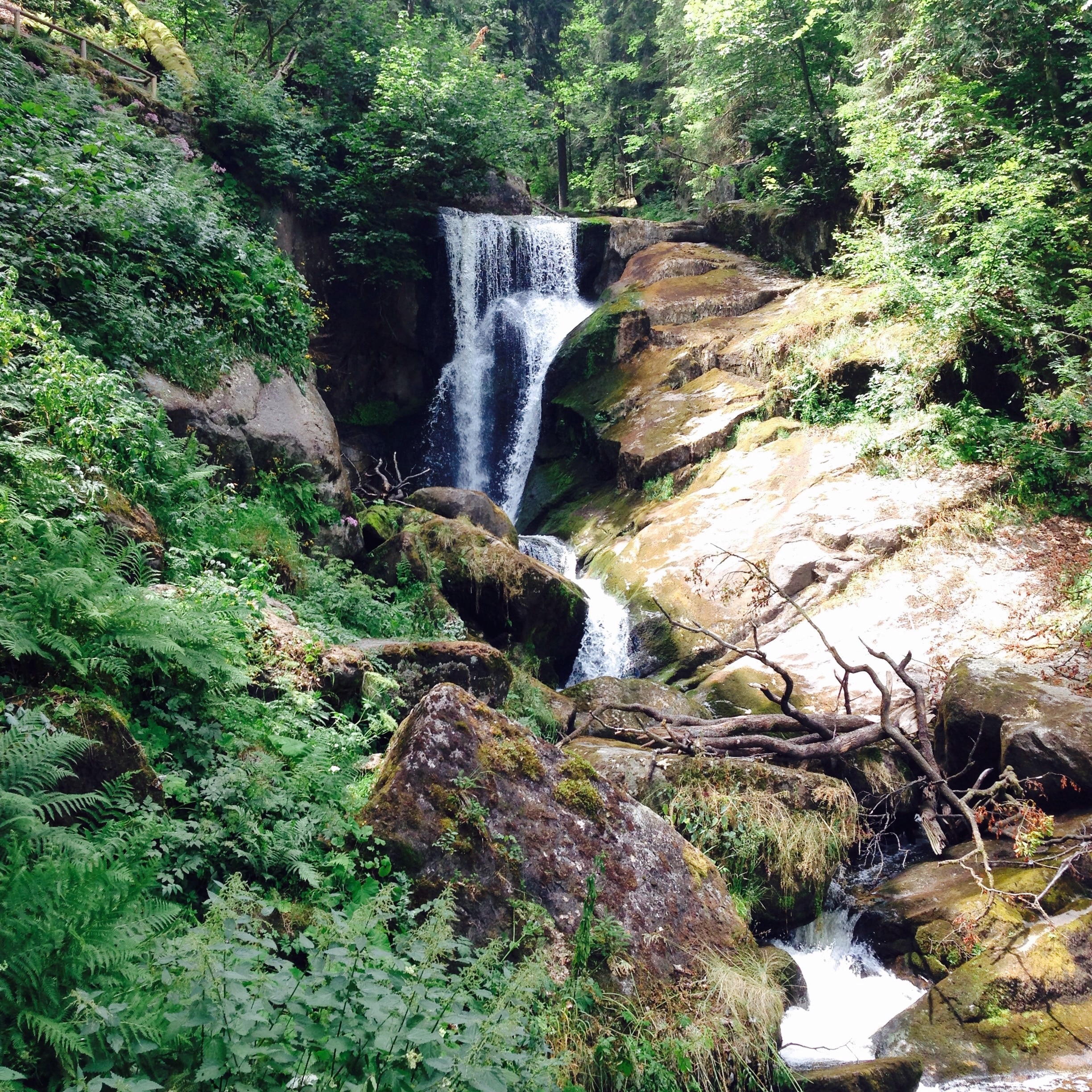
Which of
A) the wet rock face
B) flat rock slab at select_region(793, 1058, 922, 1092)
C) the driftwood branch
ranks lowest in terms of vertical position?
flat rock slab at select_region(793, 1058, 922, 1092)

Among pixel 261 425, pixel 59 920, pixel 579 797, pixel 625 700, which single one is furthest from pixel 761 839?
pixel 261 425

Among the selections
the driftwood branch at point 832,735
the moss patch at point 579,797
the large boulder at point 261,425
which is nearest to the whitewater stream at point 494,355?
the large boulder at point 261,425

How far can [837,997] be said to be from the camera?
5223 mm

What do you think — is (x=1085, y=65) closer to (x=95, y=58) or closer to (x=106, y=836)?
(x=106, y=836)

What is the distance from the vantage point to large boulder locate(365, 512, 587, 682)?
363 inches

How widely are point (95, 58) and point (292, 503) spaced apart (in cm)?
1177

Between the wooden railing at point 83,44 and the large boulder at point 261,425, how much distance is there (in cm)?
760

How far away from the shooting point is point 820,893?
5668 millimetres

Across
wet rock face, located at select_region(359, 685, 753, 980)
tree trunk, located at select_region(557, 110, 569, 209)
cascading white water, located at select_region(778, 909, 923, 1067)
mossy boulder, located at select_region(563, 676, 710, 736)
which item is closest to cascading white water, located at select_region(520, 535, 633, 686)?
mossy boulder, located at select_region(563, 676, 710, 736)

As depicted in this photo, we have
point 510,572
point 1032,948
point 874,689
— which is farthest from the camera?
point 510,572

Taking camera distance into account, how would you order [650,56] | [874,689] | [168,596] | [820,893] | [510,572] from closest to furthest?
[168,596] < [820,893] < [874,689] < [510,572] < [650,56]

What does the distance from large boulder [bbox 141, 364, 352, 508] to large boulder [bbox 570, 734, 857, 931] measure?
16.6ft

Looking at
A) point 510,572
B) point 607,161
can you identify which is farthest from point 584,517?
point 607,161

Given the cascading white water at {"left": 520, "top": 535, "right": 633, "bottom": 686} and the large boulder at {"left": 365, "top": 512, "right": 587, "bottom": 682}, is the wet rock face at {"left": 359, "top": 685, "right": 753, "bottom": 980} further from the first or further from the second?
the cascading white water at {"left": 520, "top": 535, "right": 633, "bottom": 686}
